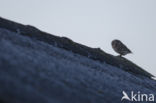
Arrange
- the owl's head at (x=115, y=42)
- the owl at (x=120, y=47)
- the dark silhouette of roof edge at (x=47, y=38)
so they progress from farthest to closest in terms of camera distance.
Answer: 1. the owl's head at (x=115, y=42)
2. the owl at (x=120, y=47)
3. the dark silhouette of roof edge at (x=47, y=38)

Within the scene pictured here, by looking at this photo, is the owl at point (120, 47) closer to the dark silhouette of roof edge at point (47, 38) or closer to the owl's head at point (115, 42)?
the owl's head at point (115, 42)

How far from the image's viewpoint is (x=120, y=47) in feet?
59.9

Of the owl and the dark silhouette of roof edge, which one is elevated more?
the owl

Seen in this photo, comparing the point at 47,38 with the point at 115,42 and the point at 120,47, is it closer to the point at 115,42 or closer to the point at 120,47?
the point at 120,47

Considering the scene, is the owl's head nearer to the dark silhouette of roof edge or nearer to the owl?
the owl

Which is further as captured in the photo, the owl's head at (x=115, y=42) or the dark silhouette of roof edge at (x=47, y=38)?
the owl's head at (x=115, y=42)

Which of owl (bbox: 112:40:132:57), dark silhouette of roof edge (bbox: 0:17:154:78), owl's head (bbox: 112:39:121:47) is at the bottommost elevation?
dark silhouette of roof edge (bbox: 0:17:154:78)

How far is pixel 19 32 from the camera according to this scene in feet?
23.9

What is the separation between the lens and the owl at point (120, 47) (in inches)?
701

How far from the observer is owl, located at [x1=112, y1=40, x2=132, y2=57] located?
17797mm

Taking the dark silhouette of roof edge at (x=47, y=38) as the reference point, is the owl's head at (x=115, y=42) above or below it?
above

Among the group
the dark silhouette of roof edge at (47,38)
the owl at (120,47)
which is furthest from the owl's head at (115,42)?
the dark silhouette of roof edge at (47,38)

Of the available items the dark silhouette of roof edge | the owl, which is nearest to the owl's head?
the owl

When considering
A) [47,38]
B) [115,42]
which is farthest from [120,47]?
[47,38]
